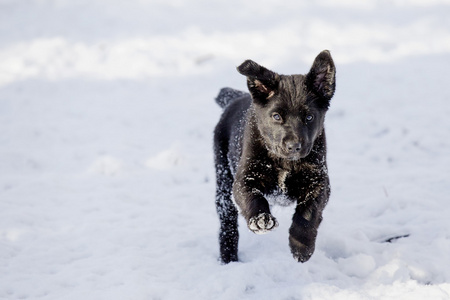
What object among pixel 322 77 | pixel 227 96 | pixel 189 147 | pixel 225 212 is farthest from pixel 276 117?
pixel 189 147

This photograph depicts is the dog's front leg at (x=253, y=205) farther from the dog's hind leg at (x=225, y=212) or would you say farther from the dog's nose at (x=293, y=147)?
the dog's hind leg at (x=225, y=212)

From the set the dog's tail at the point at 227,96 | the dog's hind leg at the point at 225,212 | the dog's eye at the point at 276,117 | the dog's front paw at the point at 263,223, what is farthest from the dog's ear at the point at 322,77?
the dog's tail at the point at 227,96

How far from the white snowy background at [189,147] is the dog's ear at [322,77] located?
4.69 feet

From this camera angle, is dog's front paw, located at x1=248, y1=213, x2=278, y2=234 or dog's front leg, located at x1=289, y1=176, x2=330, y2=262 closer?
dog's front paw, located at x1=248, y1=213, x2=278, y2=234

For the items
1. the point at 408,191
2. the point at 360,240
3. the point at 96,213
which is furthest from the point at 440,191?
the point at 96,213

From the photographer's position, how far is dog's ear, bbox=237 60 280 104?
3705 mm

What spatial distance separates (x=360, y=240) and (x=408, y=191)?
4.77 feet

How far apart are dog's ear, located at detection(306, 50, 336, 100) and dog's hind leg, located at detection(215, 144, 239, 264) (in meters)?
1.34

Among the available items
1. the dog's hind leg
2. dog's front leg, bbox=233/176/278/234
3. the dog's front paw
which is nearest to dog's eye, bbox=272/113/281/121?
dog's front leg, bbox=233/176/278/234

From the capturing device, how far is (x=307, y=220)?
145 inches

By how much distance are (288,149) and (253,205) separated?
497mm

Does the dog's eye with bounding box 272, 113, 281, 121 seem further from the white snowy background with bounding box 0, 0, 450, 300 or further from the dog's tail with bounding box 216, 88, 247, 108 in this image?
the dog's tail with bounding box 216, 88, 247, 108

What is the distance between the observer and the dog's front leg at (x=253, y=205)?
11.1 ft

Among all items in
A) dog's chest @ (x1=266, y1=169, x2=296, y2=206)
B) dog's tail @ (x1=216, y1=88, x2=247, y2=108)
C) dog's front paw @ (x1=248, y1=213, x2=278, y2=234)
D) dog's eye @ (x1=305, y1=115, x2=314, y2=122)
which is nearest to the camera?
dog's front paw @ (x1=248, y1=213, x2=278, y2=234)
